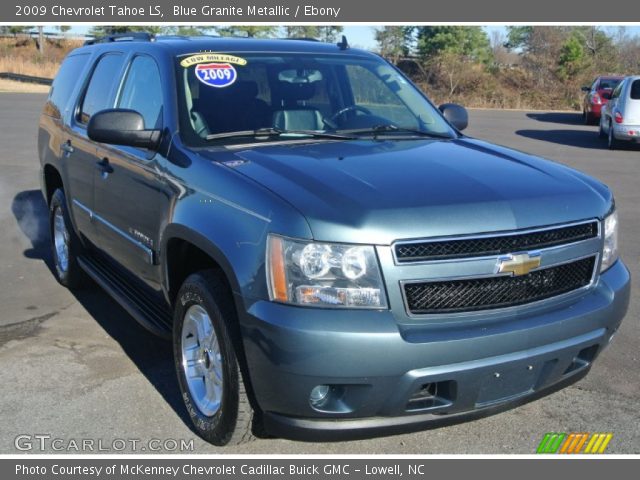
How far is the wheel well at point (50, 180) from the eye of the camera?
6.53 metres

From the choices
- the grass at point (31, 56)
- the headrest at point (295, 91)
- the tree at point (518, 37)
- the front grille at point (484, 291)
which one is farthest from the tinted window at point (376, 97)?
the tree at point (518, 37)

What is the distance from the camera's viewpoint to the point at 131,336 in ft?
17.1

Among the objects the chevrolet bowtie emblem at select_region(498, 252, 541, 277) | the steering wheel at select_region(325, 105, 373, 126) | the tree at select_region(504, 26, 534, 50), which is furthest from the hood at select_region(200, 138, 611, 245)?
the tree at select_region(504, 26, 534, 50)

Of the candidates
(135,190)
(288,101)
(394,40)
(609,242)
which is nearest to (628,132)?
(288,101)

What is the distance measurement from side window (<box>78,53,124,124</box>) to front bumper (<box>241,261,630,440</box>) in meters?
2.79

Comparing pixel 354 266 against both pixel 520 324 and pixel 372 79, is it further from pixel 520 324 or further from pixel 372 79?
pixel 372 79

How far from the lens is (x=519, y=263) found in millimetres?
3162

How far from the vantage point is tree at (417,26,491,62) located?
167 feet

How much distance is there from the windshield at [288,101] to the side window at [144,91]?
0.68ft

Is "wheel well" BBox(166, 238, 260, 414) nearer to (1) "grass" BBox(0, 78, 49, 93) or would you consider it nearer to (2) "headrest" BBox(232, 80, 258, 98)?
(2) "headrest" BBox(232, 80, 258, 98)

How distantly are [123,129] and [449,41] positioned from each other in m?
49.7

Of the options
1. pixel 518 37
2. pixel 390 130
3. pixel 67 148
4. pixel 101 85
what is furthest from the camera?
pixel 518 37

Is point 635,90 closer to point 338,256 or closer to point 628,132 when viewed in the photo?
point 628,132
